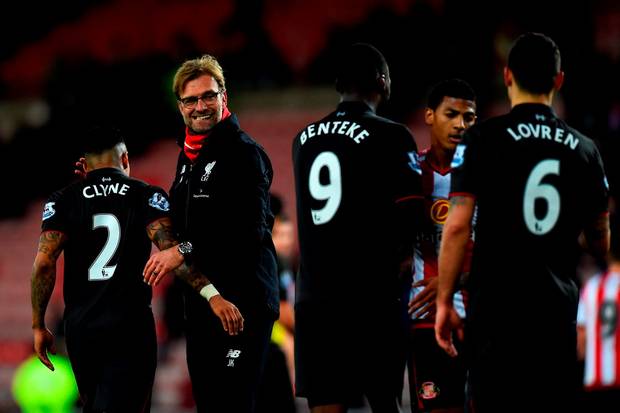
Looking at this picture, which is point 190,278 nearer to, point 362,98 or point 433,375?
point 362,98

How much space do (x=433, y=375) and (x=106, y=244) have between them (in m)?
1.66

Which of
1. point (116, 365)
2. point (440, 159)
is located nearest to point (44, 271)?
point (116, 365)

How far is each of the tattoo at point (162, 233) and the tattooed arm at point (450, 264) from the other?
4.74ft

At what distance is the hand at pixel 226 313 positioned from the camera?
17.5ft

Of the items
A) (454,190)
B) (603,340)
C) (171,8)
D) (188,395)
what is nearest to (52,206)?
(454,190)

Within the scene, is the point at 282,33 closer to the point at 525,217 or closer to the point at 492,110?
the point at 492,110

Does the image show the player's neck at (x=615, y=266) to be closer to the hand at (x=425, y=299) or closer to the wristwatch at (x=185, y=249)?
the hand at (x=425, y=299)

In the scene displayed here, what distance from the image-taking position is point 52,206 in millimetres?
5789

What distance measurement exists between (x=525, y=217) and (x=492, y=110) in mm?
14140

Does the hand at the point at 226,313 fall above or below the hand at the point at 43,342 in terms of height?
above

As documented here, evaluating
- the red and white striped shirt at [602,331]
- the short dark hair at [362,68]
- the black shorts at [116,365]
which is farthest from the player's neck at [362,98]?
the red and white striped shirt at [602,331]

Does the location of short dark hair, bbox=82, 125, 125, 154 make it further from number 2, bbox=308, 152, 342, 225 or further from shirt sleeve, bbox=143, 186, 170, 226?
number 2, bbox=308, 152, 342, 225

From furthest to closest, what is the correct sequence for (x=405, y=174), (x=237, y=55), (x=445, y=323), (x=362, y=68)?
(x=237, y=55) < (x=362, y=68) < (x=405, y=174) < (x=445, y=323)

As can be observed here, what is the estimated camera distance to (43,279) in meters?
5.79
